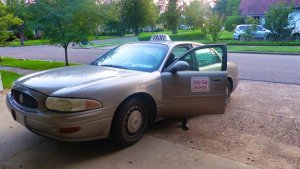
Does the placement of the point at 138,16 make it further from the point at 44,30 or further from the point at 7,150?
the point at 7,150

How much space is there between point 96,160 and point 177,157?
1.01 metres

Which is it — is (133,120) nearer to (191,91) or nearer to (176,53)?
(191,91)

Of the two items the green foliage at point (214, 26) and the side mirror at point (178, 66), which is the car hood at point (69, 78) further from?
the green foliage at point (214, 26)

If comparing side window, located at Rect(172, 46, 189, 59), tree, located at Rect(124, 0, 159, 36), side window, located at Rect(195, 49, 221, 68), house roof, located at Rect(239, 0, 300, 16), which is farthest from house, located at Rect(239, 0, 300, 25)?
side window, located at Rect(172, 46, 189, 59)

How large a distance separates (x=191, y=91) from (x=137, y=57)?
3.42 ft

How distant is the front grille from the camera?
148 inches

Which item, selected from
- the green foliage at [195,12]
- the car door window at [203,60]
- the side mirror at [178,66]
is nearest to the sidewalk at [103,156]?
the side mirror at [178,66]

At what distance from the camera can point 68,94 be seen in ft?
11.6

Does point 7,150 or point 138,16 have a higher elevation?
point 138,16

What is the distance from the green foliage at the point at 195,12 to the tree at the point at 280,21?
591 inches

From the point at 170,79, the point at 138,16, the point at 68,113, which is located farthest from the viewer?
the point at 138,16

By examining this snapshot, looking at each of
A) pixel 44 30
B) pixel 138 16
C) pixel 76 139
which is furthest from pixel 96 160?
pixel 138 16

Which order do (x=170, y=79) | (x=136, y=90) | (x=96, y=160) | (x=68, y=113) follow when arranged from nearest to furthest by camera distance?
(x=68, y=113), (x=96, y=160), (x=136, y=90), (x=170, y=79)

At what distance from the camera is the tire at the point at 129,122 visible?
3908 mm
